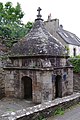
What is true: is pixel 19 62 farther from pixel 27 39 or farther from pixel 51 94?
pixel 51 94

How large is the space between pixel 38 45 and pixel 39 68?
156 cm

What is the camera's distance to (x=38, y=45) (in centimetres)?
1228

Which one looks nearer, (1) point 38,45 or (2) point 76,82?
(1) point 38,45

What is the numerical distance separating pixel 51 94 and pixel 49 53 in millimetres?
2521

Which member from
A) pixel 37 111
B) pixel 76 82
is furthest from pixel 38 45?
pixel 37 111

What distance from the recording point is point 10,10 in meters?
25.8

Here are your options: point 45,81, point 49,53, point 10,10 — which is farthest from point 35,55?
point 10,10

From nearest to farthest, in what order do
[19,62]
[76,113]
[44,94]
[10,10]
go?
[76,113] < [44,94] < [19,62] < [10,10]

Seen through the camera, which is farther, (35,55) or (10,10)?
(10,10)

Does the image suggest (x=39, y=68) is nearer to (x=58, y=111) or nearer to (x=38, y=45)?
(x=38, y=45)

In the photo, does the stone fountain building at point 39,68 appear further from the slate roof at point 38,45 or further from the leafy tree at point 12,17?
the leafy tree at point 12,17

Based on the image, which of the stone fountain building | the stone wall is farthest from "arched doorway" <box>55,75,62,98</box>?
the stone wall

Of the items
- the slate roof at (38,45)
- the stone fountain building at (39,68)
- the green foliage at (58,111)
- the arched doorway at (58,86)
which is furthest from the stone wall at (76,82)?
the green foliage at (58,111)

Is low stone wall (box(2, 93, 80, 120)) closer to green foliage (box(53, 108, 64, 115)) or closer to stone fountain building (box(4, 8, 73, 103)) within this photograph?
green foliage (box(53, 108, 64, 115))
